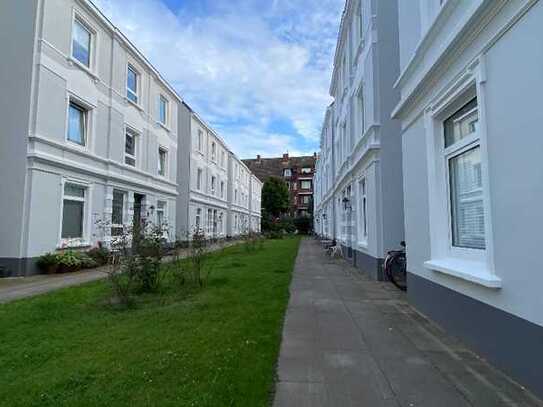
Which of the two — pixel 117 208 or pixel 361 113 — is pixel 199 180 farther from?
pixel 361 113

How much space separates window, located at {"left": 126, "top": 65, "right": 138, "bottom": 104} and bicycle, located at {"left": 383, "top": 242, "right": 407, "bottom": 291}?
46.4ft

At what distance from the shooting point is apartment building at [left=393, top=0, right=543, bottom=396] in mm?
3195

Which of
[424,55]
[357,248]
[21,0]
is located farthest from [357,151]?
[21,0]

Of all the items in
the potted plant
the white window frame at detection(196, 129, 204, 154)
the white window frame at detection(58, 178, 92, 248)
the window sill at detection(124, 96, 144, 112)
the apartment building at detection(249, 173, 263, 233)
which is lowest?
the potted plant

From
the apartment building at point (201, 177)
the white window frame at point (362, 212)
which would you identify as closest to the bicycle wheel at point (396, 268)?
the white window frame at point (362, 212)

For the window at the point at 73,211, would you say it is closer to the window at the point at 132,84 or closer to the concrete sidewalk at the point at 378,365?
the window at the point at 132,84

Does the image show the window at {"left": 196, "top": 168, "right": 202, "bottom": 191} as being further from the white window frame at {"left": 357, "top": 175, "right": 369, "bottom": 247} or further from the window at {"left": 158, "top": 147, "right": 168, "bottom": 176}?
the white window frame at {"left": 357, "top": 175, "right": 369, "bottom": 247}

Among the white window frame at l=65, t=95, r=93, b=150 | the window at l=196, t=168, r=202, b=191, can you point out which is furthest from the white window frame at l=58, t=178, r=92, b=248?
the window at l=196, t=168, r=202, b=191

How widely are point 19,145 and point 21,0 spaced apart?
4.58 metres

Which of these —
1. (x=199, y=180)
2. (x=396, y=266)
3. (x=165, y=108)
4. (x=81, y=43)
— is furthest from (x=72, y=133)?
(x=199, y=180)

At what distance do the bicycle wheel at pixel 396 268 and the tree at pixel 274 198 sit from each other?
44677mm

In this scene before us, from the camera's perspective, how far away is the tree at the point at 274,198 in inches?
2112

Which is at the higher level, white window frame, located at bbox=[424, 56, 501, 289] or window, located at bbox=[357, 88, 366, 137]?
window, located at bbox=[357, 88, 366, 137]

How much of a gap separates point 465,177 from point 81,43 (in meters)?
14.1
